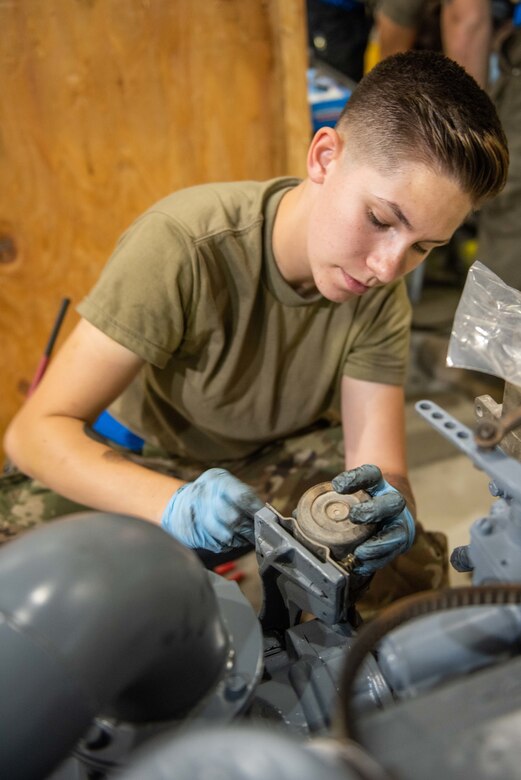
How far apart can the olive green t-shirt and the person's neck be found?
0.02 meters

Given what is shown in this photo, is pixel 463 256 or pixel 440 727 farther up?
pixel 440 727

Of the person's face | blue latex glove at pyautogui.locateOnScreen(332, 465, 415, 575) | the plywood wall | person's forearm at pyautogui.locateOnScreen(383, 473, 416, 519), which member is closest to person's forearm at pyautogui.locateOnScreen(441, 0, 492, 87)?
the plywood wall

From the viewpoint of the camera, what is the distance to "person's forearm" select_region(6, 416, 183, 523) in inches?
40.6

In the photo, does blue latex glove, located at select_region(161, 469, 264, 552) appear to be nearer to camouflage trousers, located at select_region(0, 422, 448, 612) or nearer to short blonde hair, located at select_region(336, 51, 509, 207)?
camouflage trousers, located at select_region(0, 422, 448, 612)

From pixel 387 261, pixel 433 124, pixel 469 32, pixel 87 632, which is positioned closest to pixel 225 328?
pixel 387 261

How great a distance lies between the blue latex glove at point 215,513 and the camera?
2.88 ft

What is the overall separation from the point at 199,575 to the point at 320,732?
22cm

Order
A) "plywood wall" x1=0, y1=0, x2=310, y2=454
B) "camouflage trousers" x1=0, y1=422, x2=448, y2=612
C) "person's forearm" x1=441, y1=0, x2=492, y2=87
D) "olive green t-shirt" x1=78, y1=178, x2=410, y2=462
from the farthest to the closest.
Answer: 1. "person's forearm" x1=441, y1=0, x2=492, y2=87
2. "plywood wall" x1=0, y1=0, x2=310, y2=454
3. "camouflage trousers" x1=0, y1=422, x2=448, y2=612
4. "olive green t-shirt" x1=78, y1=178, x2=410, y2=462

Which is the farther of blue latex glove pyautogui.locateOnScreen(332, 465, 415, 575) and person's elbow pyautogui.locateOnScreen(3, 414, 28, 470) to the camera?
person's elbow pyautogui.locateOnScreen(3, 414, 28, 470)

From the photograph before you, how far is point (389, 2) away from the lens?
2.27m

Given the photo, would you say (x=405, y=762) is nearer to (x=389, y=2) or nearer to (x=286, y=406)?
(x=286, y=406)

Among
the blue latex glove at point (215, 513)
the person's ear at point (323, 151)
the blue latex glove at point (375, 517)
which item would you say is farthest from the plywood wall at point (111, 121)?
the blue latex glove at point (375, 517)

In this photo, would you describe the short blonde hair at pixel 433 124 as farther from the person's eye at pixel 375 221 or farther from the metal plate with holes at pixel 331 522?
the metal plate with holes at pixel 331 522

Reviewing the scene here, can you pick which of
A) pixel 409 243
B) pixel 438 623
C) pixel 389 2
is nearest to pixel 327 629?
pixel 438 623
